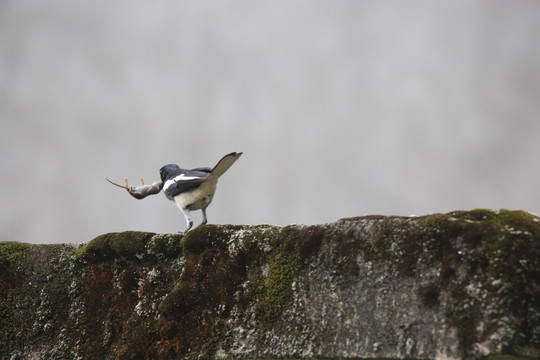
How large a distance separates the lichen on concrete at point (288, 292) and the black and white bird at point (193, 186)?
1.00 m

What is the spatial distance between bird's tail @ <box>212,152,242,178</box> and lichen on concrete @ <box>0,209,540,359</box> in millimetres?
997

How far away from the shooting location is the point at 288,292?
423cm

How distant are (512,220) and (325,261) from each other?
1291 mm

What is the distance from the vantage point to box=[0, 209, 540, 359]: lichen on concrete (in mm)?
3553

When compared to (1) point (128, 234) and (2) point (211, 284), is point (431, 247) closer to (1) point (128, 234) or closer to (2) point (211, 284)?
(2) point (211, 284)

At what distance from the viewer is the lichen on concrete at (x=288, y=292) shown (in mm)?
3553

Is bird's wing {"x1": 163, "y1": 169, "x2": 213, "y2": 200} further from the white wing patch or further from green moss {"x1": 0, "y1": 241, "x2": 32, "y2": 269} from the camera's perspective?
green moss {"x1": 0, "y1": 241, "x2": 32, "y2": 269}

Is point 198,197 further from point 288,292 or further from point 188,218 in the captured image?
point 288,292

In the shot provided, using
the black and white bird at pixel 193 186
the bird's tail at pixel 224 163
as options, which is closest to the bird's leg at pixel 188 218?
the black and white bird at pixel 193 186

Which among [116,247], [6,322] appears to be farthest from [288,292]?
[6,322]

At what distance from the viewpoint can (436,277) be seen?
372cm

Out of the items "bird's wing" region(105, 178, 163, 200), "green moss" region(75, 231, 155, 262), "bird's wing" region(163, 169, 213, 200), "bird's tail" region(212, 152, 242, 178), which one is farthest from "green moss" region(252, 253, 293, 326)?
"bird's wing" region(105, 178, 163, 200)

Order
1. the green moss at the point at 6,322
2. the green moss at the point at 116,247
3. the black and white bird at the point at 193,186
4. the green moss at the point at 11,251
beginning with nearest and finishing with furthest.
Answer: the green moss at the point at 116,247
the green moss at the point at 6,322
the green moss at the point at 11,251
the black and white bird at the point at 193,186

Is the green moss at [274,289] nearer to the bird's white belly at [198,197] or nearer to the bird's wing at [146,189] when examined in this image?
the bird's white belly at [198,197]
